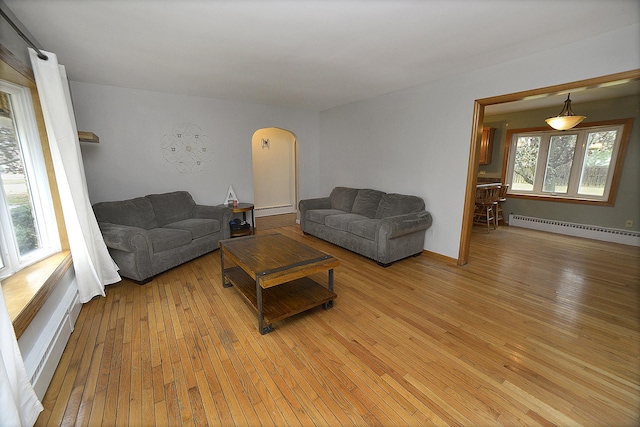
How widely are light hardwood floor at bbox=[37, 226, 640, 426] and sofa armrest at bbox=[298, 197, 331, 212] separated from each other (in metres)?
1.94

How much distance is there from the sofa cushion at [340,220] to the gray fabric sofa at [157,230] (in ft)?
5.16

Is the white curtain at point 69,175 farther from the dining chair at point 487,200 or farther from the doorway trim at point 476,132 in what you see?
the dining chair at point 487,200

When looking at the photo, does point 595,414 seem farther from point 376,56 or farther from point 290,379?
point 376,56

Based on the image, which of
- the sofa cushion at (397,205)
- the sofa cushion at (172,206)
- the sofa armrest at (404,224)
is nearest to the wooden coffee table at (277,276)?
the sofa armrest at (404,224)

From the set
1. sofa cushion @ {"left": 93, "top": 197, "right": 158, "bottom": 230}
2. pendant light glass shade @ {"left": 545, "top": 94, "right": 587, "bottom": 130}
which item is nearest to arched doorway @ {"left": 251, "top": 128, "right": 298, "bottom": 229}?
sofa cushion @ {"left": 93, "top": 197, "right": 158, "bottom": 230}

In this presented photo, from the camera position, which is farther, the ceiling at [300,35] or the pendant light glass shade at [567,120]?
the pendant light glass shade at [567,120]

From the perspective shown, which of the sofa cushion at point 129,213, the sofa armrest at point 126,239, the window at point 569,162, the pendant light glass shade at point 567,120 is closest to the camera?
the sofa armrest at point 126,239

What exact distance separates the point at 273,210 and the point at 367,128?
332cm

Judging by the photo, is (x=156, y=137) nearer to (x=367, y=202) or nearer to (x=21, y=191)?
(x=21, y=191)

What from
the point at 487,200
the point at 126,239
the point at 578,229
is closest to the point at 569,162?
the point at 578,229

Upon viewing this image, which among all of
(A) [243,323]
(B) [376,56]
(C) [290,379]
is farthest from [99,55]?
(C) [290,379]

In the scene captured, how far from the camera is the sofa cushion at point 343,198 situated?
4546 mm

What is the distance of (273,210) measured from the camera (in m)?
6.64

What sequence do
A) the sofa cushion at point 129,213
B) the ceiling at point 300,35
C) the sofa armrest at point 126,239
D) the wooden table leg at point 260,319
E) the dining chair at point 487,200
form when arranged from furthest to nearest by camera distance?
the dining chair at point 487,200 → the sofa cushion at point 129,213 → the sofa armrest at point 126,239 → the wooden table leg at point 260,319 → the ceiling at point 300,35
